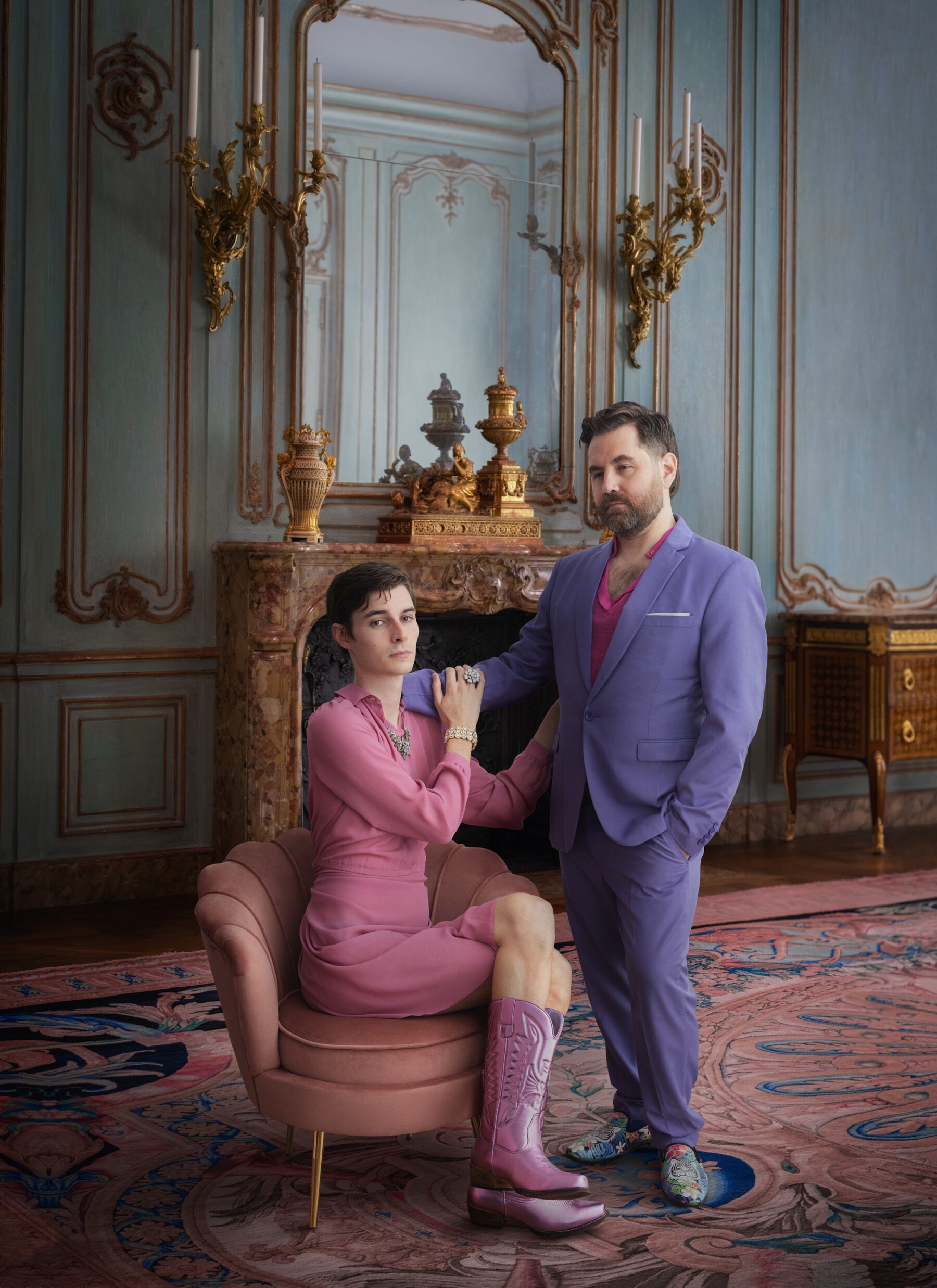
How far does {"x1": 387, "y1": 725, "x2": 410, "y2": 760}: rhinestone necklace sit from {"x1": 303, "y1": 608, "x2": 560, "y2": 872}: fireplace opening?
272 centimetres

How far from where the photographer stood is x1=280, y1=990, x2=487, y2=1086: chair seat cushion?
2.32 m

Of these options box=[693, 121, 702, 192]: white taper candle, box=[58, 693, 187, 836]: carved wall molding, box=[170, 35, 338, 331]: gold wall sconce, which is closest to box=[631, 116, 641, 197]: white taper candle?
box=[693, 121, 702, 192]: white taper candle

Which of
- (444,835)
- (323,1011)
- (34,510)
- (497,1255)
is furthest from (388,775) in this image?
(34,510)

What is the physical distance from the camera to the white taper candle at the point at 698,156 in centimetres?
567

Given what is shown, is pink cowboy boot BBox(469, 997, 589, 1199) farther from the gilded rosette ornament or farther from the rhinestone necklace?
the gilded rosette ornament

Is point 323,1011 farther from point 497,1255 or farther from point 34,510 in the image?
point 34,510

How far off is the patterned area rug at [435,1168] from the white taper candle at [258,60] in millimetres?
3099

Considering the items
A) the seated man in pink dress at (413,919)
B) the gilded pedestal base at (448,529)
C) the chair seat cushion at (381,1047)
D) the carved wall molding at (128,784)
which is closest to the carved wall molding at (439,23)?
the gilded pedestal base at (448,529)

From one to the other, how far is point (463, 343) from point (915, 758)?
2.87m

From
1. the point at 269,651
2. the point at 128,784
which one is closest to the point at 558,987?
the point at 269,651

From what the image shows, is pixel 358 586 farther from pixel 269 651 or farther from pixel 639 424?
pixel 269 651

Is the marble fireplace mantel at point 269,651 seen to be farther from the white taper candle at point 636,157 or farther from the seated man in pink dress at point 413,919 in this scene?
the seated man in pink dress at point 413,919

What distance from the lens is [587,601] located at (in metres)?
2.70

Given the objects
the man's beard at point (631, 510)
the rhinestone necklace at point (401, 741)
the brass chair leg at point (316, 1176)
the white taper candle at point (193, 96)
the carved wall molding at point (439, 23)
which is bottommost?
the brass chair leg at point (316, 1176)
